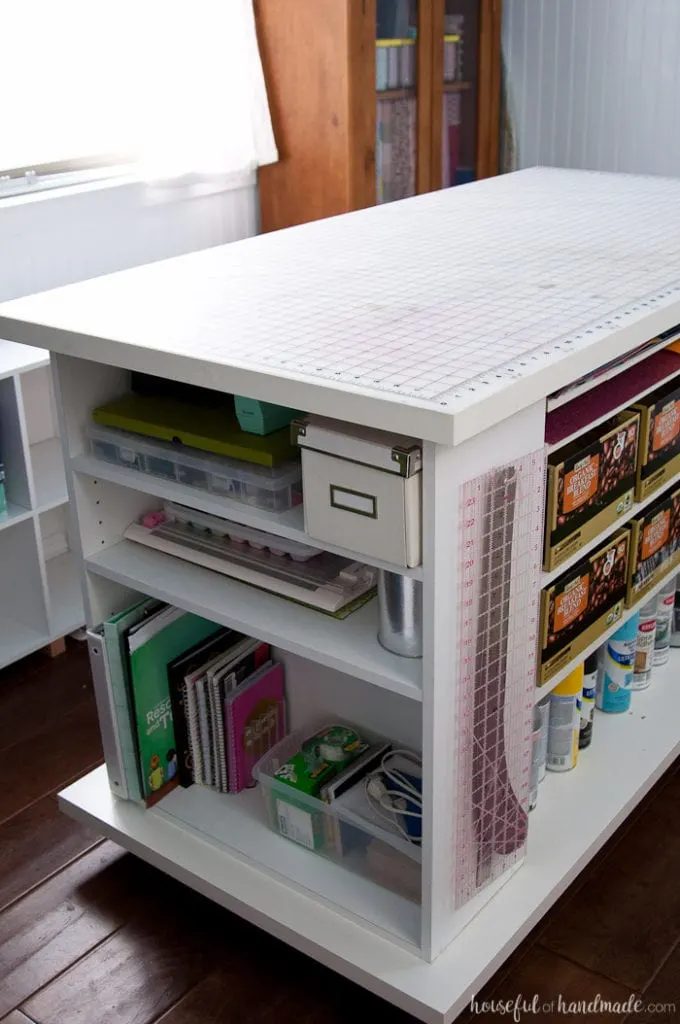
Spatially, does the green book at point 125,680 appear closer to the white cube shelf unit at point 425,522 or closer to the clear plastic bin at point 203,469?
the white cube shelf unit at point 425,522

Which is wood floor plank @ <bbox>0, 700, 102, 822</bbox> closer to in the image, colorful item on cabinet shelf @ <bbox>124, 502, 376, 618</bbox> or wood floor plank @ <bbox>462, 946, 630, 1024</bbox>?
colorful item on cabinet shelf @ <bbox>124, 502, 376, 618</bbox>

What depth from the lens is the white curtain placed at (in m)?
2.49

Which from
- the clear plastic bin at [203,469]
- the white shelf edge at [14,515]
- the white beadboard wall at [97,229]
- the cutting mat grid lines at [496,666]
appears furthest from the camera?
the white beadboard wall at [97,229]

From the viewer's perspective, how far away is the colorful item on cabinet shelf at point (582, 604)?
61.1 inches

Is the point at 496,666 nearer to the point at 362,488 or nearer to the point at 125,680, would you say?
the point at 362,488

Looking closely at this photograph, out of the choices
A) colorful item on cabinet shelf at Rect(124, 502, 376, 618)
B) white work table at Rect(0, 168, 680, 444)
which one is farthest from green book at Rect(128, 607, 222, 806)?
white work table at Rect(0, 168, 680, 444)

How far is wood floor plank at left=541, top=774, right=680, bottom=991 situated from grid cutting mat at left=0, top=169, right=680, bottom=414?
897mm

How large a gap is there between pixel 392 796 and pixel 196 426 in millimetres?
601

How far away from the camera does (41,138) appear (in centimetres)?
256

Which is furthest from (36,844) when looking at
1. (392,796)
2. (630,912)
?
(630,912)

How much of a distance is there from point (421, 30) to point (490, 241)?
1595 mm

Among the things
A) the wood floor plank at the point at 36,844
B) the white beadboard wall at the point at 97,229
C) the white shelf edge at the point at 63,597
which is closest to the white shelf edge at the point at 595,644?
the wood floor plank at the point at 36,844

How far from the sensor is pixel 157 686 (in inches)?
66.7

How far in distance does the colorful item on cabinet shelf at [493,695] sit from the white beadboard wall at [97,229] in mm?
1595
